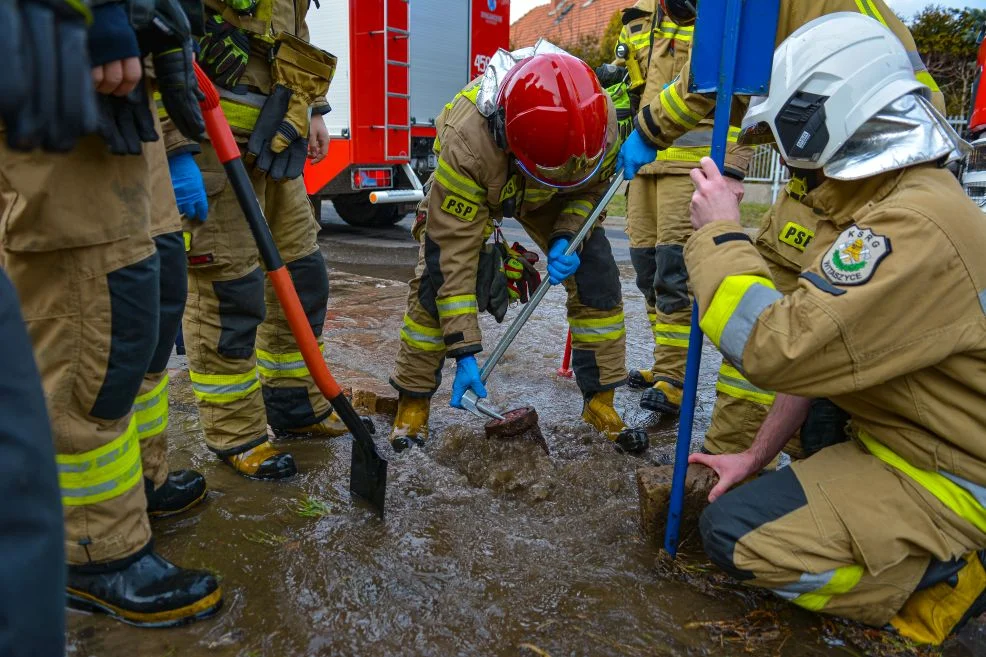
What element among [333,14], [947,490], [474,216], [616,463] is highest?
[333,14]

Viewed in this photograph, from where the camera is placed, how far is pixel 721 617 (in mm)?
1978

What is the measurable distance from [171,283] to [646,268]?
274cm

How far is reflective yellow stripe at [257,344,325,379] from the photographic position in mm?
3090

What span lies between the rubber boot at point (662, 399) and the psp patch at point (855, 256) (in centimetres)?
182

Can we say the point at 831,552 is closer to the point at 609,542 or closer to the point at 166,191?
the point at 609,542

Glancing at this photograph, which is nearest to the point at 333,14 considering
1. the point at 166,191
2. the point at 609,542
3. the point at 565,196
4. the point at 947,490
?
the point at 565,196

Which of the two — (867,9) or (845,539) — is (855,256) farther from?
(867,9)

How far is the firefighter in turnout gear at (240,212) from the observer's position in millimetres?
2582

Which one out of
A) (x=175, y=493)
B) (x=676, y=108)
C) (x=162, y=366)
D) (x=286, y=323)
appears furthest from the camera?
(x=286, y=323)

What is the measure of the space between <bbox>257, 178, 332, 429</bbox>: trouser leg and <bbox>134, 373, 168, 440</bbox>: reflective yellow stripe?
2.36 ft

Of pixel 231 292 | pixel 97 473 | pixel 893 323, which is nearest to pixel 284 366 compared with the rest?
pixel 231 292

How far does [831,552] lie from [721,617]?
0.34 meters

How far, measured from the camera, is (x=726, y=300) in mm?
1874

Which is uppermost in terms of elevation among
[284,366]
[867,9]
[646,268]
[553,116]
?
[867,9]
